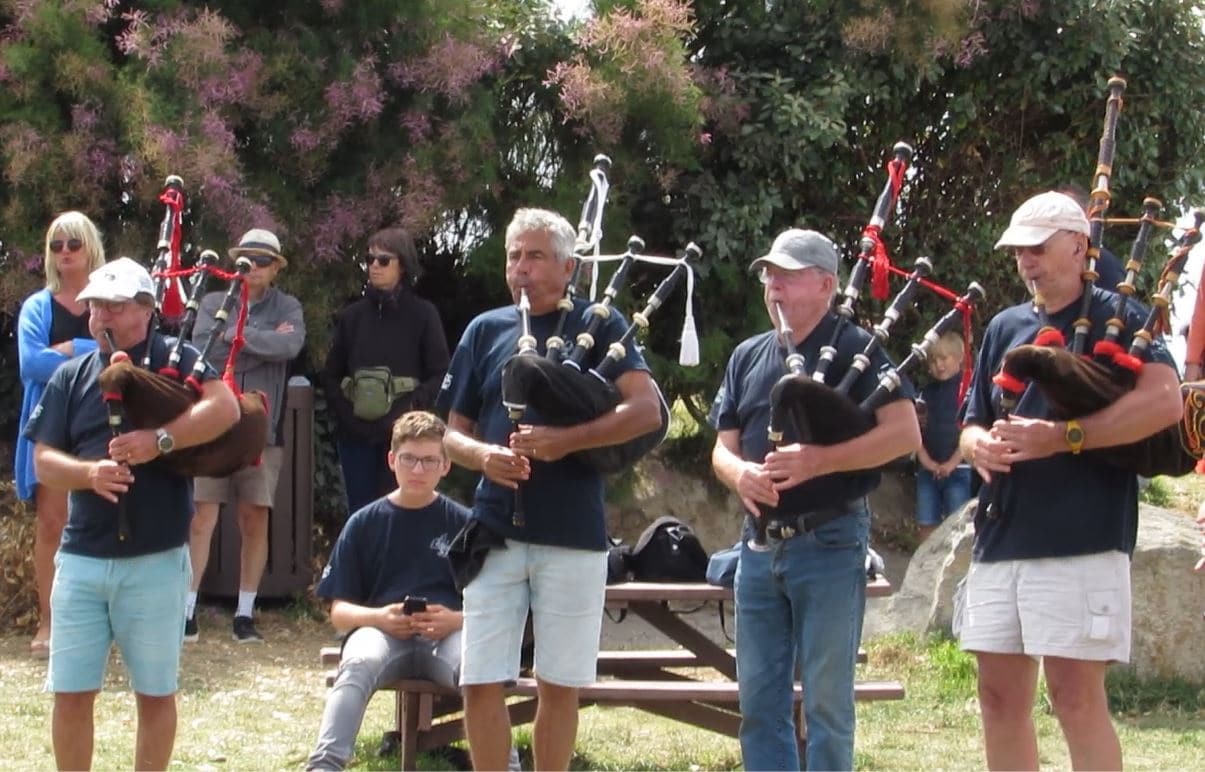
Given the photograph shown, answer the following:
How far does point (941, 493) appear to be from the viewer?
1031 centimetres

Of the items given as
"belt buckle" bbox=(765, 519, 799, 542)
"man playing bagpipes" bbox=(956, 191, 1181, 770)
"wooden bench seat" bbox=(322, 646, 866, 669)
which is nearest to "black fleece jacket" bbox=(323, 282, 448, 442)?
"wooden bench seat" bbox=(322, 646, 866, 669)

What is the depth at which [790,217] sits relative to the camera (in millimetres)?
11062

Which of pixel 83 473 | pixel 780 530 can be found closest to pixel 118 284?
pixel 83 473

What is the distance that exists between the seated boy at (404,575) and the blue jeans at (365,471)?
7.56 feet

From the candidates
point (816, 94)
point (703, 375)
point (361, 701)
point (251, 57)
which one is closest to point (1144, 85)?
point (816, 94)

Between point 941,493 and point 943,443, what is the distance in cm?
32

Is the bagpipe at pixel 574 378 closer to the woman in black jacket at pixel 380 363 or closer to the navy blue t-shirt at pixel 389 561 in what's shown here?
the navy blue t-shirt at pixel 389 561

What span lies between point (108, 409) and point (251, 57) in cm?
442

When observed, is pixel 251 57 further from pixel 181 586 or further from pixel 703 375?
pixel 181 586

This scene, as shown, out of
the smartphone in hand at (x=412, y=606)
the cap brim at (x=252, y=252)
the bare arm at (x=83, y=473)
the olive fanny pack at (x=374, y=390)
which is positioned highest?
the cap brim at (x=252, y=252)

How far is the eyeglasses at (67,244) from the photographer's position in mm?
7348

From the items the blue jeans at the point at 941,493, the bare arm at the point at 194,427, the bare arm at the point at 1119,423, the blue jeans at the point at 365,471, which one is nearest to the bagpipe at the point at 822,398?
the bare arm at the point at 1119,423

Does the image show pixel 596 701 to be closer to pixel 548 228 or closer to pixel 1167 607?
pixel 548 228

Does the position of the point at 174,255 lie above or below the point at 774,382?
above
